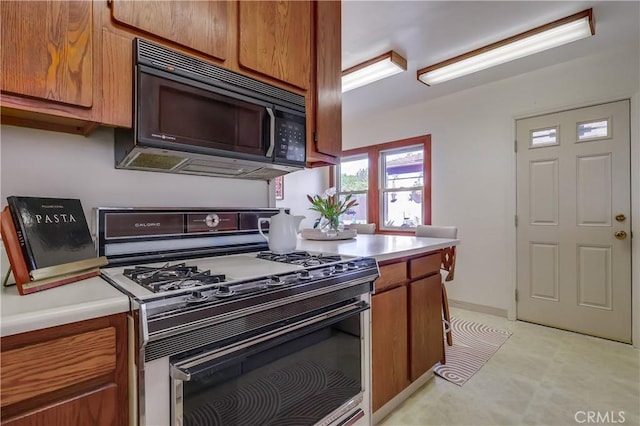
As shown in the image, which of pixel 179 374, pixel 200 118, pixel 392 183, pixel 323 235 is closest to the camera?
pixel 179 374

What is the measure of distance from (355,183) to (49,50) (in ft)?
13.3

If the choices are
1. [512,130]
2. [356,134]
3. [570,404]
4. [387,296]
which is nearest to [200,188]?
[387,296]

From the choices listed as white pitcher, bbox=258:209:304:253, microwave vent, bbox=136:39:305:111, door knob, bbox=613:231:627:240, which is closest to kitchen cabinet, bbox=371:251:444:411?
white pitcher, bbox=258:209:304:253

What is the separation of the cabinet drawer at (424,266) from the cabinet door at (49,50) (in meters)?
1.62

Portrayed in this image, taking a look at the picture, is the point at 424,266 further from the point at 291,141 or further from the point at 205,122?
the point at 205,122

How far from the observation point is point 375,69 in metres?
2.78

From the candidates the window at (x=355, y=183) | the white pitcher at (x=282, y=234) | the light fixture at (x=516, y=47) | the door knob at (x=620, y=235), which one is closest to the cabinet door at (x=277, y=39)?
the white pitcher at (x=282, y=234)

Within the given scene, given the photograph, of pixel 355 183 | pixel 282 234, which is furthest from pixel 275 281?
pixel 355 183

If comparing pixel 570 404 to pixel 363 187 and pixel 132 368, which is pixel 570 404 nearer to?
pixel 132 368

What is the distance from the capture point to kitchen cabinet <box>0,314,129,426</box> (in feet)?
2.00

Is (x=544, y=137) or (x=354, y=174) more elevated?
(x=544, y=137)

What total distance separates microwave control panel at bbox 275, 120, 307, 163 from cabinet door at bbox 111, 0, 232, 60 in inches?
14.9

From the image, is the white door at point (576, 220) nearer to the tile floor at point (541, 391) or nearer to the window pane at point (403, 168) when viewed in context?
the tile floor at point (541, 391)

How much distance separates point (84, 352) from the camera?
0.69 metres
